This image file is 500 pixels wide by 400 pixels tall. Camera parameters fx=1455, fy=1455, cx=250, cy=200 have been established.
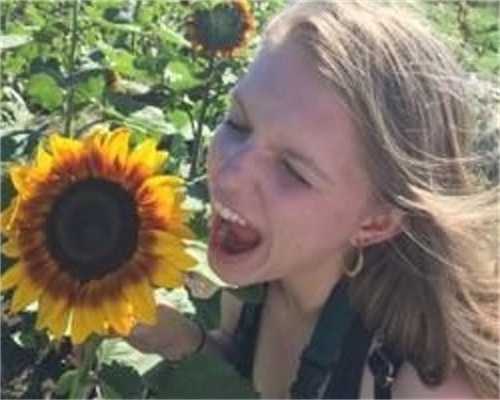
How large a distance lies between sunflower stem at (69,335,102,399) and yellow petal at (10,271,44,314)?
0.06m

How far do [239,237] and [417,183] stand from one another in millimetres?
190

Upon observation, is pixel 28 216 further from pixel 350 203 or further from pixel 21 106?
pixel 21 106

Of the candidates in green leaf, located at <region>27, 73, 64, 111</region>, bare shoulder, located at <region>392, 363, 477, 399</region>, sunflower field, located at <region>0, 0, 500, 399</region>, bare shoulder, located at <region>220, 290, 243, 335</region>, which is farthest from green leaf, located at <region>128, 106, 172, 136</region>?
bare shoulder, located at <region>392, 363, 477, 399</region>

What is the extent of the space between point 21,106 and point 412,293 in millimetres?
633

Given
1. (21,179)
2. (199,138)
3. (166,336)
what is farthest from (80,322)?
(199,138)

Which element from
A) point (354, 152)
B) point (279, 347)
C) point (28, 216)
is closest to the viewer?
point (28, 216)

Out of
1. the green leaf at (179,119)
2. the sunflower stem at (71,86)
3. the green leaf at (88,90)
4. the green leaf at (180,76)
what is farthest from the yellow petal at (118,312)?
the green leaf at (180,76)

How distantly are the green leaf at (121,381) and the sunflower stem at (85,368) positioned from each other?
0.05 feet

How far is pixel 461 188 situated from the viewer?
4.71 feet

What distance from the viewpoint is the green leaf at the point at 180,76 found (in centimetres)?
206

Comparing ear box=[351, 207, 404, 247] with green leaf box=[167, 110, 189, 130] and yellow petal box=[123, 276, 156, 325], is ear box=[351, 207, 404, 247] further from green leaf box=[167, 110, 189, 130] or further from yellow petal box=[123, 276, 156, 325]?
green leaf box=[167, 110, 189, 130]

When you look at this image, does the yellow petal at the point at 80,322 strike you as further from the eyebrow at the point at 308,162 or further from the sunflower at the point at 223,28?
the sunflower at the point at 223,28

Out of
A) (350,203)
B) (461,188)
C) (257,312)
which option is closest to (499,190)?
(461,188)

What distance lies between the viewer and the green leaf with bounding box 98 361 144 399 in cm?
127
